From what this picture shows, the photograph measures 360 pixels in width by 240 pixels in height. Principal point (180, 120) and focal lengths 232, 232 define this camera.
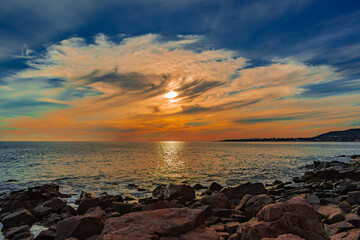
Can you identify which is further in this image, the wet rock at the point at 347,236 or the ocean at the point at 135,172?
the ocean at the point at 135,172

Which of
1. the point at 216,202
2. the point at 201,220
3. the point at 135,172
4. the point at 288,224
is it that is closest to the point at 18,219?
the point at 201,220

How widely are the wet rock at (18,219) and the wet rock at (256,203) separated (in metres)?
11.0

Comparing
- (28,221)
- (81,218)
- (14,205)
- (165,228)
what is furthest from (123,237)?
(14,205)

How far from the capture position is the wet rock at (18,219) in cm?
1141

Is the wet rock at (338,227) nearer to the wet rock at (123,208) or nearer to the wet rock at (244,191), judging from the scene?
the wet rock at (244,191)

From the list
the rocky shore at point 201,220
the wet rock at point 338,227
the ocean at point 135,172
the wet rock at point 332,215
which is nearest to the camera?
the rocky shore at point 201,220

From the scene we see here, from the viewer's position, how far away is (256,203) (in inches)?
432

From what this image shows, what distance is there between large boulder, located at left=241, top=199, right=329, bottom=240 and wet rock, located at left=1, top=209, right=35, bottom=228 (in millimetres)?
11091

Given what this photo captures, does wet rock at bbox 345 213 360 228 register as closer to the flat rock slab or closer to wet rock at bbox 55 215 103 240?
the flat rock slab

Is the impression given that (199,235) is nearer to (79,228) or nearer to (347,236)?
(347,236)

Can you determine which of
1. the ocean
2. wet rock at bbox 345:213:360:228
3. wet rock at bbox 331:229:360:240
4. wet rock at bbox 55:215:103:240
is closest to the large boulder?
wet rock at bbox 331:229:360:240

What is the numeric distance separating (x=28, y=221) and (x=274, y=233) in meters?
11.9

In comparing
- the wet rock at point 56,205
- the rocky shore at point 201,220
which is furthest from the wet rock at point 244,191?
the wet rock at point 56,205

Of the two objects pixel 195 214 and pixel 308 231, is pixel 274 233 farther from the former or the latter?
pixel 195 214
